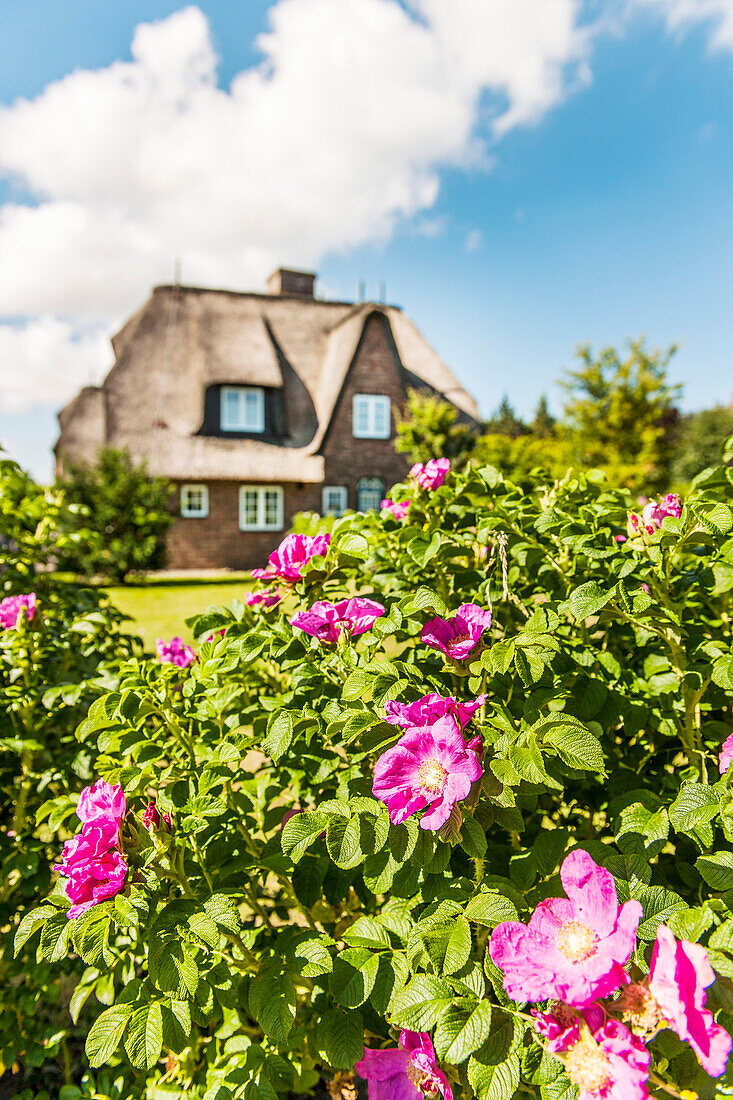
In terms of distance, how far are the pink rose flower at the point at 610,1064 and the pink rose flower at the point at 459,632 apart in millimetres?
628

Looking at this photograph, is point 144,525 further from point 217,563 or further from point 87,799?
point 87,799

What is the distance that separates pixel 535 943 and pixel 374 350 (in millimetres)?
19806

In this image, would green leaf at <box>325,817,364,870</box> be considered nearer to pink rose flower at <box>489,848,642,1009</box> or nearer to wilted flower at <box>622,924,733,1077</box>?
pink rose flower at <box>489,848,642,1009</box>

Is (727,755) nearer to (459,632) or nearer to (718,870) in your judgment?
(718,870)

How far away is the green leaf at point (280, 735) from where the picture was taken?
1.36m

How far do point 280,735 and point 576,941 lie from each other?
2.20ft

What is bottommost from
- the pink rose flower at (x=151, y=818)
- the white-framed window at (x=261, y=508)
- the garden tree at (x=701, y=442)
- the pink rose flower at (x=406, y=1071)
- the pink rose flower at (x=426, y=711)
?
the pink rose flower at (x=406, y=1071)

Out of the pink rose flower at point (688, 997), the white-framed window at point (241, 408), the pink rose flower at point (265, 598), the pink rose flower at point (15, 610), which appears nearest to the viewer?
the pink rose flower at point (688, 997)

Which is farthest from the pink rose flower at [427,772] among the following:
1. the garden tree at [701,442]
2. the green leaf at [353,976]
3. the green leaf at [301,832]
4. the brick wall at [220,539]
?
the garden tree at [701,442]

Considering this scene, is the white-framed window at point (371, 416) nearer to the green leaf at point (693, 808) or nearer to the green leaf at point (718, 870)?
the green leaf at point (693, 808)

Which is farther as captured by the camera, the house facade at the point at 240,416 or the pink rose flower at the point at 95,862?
the house facade at the point at 240,416

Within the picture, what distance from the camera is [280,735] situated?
1.39 meters

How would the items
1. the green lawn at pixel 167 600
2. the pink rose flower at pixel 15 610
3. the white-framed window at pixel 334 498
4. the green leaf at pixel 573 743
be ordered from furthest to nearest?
1. the white-framed window at pixel 334 498
2. the green lawn at pixel 167 600
3. the pink rose flower at pixel 15 610
4. the green leaf at pixel 573 743

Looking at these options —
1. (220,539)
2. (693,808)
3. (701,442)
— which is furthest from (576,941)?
(701,442)
